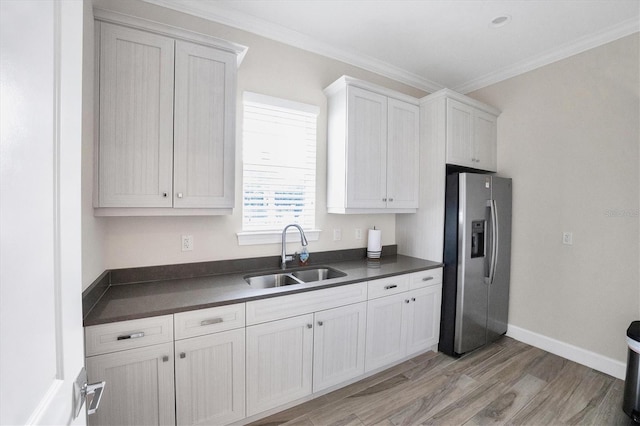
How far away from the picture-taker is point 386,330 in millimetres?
2379

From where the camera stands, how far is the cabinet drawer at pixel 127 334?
54.2 inches

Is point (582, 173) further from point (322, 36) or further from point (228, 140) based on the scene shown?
point (228, 140)

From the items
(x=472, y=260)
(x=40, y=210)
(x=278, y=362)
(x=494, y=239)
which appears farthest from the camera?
(x=494, y=239)

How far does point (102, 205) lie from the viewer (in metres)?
1.60

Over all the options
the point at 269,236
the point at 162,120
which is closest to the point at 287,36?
the point at 162,120

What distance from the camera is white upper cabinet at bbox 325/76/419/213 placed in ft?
8.30

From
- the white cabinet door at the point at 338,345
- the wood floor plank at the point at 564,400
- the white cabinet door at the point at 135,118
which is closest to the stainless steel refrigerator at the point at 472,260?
the wood floor plank at the point at 564,400

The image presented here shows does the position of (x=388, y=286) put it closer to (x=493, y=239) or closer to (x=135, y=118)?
(x=493, y=239)

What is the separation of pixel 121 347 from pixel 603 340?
367 centimetres

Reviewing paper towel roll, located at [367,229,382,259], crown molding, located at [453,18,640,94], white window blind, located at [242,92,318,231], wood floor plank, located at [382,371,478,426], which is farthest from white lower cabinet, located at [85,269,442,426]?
crown molding, located at [453,18,640,94]

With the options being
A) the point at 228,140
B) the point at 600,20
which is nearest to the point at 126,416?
the point at 228,140

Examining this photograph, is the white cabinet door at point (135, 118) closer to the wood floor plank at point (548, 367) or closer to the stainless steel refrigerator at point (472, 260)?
the stainless steel refrigerator at point (472, 260)

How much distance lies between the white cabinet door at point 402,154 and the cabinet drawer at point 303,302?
101cm

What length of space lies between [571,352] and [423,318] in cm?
143
